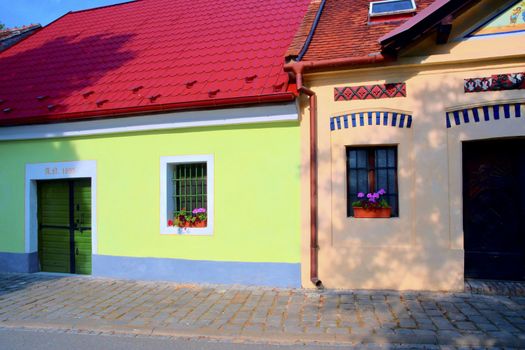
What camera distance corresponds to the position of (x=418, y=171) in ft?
21.9

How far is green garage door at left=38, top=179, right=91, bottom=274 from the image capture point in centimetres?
841

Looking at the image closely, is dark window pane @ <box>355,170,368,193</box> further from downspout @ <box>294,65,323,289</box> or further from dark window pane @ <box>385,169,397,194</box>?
downspout @ <box>294,65,323,289</box>

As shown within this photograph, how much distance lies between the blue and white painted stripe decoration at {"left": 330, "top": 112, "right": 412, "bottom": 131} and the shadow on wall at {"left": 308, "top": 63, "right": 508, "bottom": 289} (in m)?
0.11

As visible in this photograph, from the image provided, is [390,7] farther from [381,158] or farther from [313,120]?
[381,158]

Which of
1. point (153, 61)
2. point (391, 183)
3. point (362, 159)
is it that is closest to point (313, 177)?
point (362, 159)

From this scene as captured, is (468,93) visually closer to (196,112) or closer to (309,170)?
(309,170)

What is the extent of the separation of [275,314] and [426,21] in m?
4.91

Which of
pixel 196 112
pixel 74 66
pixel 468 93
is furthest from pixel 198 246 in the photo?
pixel 74 66

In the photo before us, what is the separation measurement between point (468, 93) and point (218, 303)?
16.7 ft

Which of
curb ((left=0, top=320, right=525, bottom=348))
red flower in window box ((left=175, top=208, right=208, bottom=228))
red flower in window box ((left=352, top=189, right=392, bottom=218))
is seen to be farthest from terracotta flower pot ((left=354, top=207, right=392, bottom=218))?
red flower in window box ((left=175, top=208, right=208, bottom=228))

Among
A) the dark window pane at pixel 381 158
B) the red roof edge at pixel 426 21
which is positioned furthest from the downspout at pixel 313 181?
the red roof edge at pixel 426 21

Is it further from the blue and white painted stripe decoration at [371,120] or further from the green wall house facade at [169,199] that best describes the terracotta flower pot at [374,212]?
the blue and white painted stripe decoration at [371,120]

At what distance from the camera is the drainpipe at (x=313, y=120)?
6676 mm

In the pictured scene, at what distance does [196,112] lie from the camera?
7.38 m
